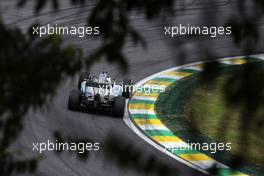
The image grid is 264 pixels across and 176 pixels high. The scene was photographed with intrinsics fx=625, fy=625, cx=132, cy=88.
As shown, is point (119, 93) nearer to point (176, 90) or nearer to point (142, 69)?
point (176, 90)

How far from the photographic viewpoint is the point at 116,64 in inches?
93.0

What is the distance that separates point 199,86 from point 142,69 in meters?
16.9

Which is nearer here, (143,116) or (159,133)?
(159,133)

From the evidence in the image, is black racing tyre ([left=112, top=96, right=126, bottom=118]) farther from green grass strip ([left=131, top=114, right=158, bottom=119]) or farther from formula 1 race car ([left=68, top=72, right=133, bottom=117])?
green grass strip ([left=131, top=114, right=158, bottom=119])

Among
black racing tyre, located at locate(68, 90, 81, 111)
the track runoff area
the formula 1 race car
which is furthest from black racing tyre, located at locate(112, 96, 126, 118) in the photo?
black racing tyre, located at locate(68, 90, 81, 111)

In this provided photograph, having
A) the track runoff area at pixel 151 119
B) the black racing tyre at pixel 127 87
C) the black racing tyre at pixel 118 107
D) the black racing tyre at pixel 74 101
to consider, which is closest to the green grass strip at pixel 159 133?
the track runoff area at pixel 151 119

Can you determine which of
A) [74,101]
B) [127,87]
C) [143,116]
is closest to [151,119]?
[143,116]

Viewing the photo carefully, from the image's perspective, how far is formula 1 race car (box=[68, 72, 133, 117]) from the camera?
581 inches

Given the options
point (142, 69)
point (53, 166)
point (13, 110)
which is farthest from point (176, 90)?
point (13, 110)

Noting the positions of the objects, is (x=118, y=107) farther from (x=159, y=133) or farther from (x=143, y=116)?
(x=159, y=133)

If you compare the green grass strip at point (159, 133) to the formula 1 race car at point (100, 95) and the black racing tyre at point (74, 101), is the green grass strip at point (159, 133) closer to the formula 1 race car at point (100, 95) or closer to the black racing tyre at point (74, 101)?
the formula 1 race car at point (100, 95)

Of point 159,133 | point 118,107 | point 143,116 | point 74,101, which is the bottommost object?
point 159,133

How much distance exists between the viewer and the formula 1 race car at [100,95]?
1475 cm

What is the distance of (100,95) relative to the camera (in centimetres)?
1519
